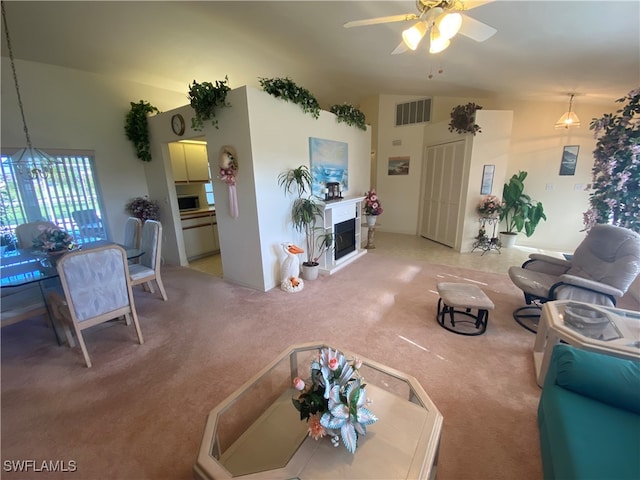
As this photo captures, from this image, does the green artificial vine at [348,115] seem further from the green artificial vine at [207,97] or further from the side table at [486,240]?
the side table at [486,240]

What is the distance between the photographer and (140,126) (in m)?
4.20

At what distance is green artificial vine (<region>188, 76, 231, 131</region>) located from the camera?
9.70ft

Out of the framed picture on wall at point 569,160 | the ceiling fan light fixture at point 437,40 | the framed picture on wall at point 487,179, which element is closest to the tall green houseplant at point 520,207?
the framed picture on wall at point 487,179

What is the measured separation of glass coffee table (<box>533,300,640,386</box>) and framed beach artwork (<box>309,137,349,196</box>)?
312 centimetres

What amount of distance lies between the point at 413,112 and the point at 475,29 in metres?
4.31

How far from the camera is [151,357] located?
227 centimetres

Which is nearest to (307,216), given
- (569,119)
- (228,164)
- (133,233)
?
(228,164)

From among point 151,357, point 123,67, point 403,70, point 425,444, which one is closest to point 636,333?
point 425,444

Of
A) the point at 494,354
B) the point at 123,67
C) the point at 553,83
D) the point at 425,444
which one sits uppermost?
the point at 123,67

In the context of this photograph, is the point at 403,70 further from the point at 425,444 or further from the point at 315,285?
the point at 425,444

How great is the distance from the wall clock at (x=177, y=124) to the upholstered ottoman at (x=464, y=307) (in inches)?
158

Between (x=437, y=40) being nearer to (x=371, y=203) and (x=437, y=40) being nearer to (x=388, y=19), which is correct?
(x=388, y=19)

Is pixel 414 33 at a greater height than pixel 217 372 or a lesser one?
greater

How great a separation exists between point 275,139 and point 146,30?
2.03m
